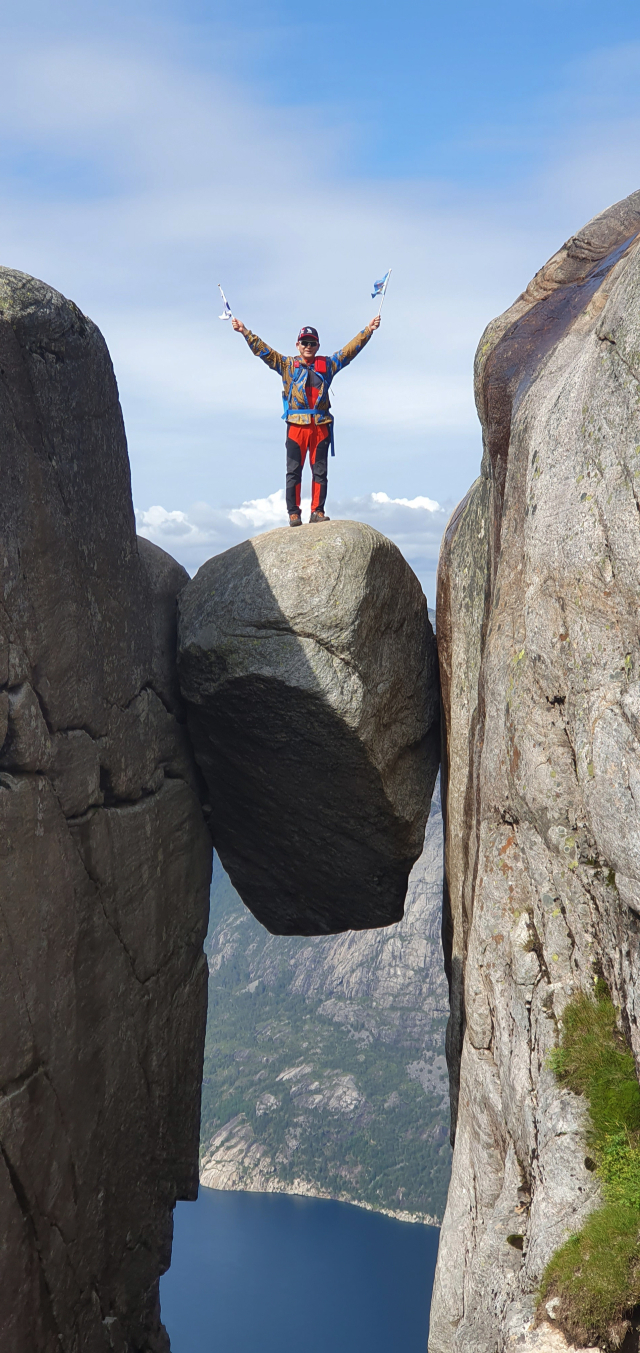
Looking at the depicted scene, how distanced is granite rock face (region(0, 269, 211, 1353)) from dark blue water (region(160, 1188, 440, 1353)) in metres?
84.2

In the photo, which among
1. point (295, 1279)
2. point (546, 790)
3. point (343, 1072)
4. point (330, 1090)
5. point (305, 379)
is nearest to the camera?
point (546, 790)

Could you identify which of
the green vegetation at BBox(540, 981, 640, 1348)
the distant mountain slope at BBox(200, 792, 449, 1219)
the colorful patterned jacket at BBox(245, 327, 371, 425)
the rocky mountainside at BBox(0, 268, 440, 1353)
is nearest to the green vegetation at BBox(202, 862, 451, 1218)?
the distant mountain slope at BBox(200, 792, 449, 1219)

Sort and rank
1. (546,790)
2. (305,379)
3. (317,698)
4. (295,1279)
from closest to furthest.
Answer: (546,790)
(317,698)
(305,379)
(295,1279)

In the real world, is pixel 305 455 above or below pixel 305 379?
below

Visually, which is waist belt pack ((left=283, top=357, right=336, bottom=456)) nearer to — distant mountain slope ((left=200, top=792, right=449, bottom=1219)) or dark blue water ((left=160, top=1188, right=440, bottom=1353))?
dark blue water ((left=160, top=1188, right=440, bottom=1353))

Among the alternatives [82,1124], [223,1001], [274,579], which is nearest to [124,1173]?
[82,1124]

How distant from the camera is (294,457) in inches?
610

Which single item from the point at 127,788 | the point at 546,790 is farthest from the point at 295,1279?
the point at 546,790

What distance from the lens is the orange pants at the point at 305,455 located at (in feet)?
50.4

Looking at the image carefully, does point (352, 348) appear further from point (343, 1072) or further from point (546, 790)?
point (343, 1072)

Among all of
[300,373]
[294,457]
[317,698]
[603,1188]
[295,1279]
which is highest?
[300,373]

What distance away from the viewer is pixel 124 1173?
1246 cm

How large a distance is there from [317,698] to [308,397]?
542cm

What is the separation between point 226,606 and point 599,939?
7544 mm
